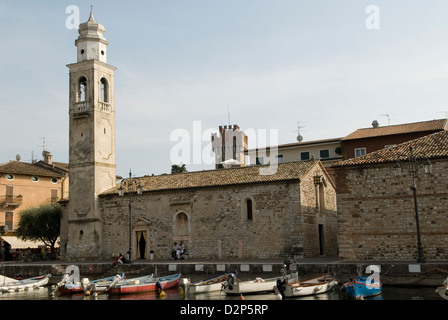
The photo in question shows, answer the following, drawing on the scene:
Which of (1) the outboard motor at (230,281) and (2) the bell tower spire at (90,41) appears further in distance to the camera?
(2) the bell tower spire at (90,41)

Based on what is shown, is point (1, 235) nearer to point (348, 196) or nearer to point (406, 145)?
point (348, 196)

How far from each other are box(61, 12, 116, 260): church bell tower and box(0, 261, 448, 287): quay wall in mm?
5179

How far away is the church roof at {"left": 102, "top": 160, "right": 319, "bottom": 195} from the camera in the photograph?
31.9 metres

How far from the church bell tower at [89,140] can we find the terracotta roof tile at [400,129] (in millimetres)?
22442

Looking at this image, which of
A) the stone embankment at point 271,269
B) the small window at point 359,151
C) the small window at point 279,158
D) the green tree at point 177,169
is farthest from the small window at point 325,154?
the stone embankment at point 271,269

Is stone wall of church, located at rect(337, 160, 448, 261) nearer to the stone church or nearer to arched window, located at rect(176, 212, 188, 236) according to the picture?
the stone church

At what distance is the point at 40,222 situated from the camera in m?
40.6

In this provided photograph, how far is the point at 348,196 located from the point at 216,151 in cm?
4517

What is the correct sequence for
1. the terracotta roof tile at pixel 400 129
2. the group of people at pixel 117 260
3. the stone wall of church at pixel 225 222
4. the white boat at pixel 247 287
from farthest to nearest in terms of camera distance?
the terracotta roof tile at pixel 400 129 → the stone wall of church at pixel 225 222 → the group of people at pixel 117 260 → the white boat at pixel 247 287

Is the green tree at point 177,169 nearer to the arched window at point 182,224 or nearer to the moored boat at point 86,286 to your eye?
the arched window at point 182,224

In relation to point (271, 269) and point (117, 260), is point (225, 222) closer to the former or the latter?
point (117, 260)

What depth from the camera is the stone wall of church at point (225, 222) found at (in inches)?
1211

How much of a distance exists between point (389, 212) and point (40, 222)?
2856 cm
